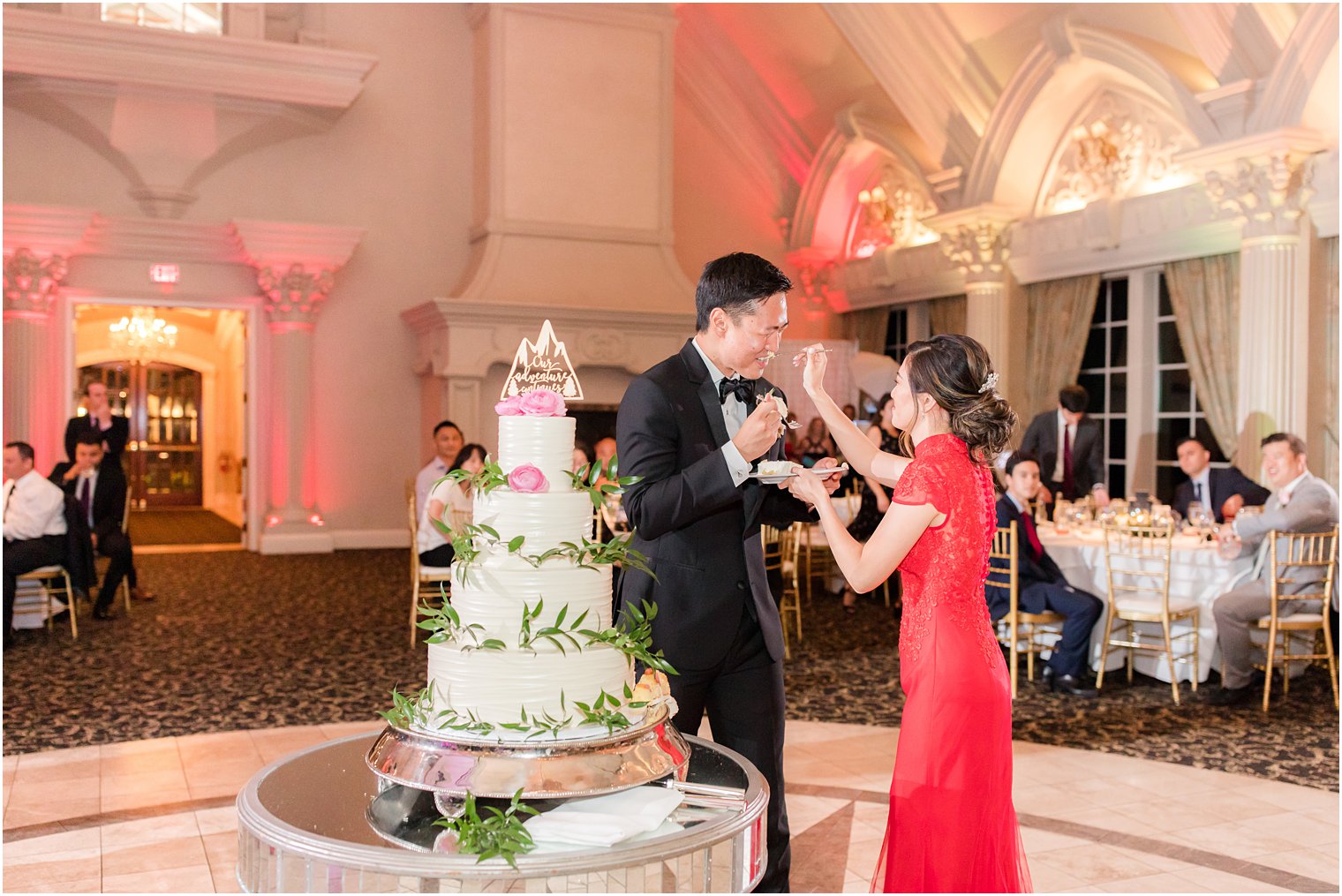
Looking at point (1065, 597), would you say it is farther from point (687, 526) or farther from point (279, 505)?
point (279, 505)

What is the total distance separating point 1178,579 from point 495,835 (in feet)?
19.5

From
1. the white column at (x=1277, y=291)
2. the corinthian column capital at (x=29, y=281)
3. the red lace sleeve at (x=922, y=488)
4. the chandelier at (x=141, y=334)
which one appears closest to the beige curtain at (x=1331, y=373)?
the white column at (x=1277, y=291)

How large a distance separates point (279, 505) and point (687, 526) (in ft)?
35.2

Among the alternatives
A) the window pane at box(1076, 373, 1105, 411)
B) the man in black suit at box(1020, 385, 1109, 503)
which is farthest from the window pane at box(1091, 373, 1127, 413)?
the man in black suit at box(1020, 385, 1109, 503)

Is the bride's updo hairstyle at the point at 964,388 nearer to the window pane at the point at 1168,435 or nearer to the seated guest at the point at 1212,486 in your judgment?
the seated guest at the point at 1212,486

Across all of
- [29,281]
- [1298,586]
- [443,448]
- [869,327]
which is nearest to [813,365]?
[1298,586]

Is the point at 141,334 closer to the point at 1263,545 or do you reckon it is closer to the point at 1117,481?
the point at 1117,481

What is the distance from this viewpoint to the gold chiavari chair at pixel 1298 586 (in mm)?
6020

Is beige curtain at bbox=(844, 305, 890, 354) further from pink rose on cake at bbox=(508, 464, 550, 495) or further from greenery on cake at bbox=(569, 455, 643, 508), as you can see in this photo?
pink rose on cake at bbox=(508, 464, 550, 495)

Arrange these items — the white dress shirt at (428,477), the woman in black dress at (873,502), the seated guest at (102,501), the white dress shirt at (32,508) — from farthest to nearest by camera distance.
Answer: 1. the seated guest at (102,501)
2. the woman in black dress at (873,502)
3. the white dress shirt at (428,477)
4. the white dress shirt at (32,508)

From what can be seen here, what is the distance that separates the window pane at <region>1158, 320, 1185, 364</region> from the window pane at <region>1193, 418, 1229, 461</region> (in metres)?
0.63

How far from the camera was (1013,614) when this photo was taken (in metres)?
6.25

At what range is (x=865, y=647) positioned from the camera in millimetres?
7617

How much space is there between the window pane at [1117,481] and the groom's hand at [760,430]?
9222 mm
